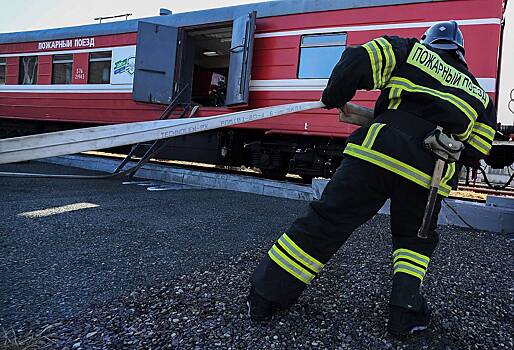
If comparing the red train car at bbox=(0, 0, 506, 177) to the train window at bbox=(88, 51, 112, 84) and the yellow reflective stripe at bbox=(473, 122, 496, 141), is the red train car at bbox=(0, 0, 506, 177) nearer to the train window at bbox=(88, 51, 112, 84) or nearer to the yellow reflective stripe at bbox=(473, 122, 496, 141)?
the train window at bbox=(88, 51, 112, 84)

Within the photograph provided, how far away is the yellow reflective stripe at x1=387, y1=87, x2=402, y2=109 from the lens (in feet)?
6.00

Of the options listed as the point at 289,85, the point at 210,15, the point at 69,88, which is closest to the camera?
the point at 289,85

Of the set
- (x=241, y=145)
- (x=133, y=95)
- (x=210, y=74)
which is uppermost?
(x=210, y=74)

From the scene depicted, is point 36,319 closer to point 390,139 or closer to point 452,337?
point 390,139

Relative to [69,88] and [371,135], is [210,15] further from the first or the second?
[371,135]

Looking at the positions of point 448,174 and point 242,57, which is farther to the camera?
point 242,57

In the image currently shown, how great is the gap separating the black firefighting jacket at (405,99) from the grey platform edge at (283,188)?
260cm

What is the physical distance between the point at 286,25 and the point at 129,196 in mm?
3681

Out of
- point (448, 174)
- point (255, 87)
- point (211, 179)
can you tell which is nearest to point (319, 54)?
point (255, 87)

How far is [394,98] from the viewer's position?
73.3 inches

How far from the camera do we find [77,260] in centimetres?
249

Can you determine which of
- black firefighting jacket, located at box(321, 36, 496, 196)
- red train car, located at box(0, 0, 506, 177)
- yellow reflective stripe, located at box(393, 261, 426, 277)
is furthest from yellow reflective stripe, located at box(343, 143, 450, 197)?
red train car, located at box(0, 0, 506, 177)

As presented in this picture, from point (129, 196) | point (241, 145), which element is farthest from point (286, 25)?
point (129, 196)

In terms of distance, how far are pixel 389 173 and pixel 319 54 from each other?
15.2 ft
